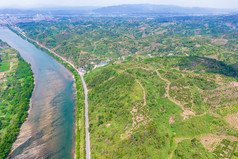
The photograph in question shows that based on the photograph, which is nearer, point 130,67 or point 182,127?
point 182,127

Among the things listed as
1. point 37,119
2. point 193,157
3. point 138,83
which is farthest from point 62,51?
point 193,157

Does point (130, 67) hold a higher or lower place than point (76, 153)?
higher

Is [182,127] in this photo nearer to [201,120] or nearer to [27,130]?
[201,120]

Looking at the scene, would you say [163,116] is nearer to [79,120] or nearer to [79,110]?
[79,120]

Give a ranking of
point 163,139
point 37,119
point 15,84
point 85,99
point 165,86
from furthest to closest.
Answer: point 15,84 → point 85,99 → point 165,86 → point 37,119 → point 163,139

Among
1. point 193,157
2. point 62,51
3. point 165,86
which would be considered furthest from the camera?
point 62,51

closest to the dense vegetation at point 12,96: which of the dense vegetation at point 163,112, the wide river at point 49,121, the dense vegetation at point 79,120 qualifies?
the wide river at point 49,121

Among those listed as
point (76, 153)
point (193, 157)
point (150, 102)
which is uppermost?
point (150, 102)
